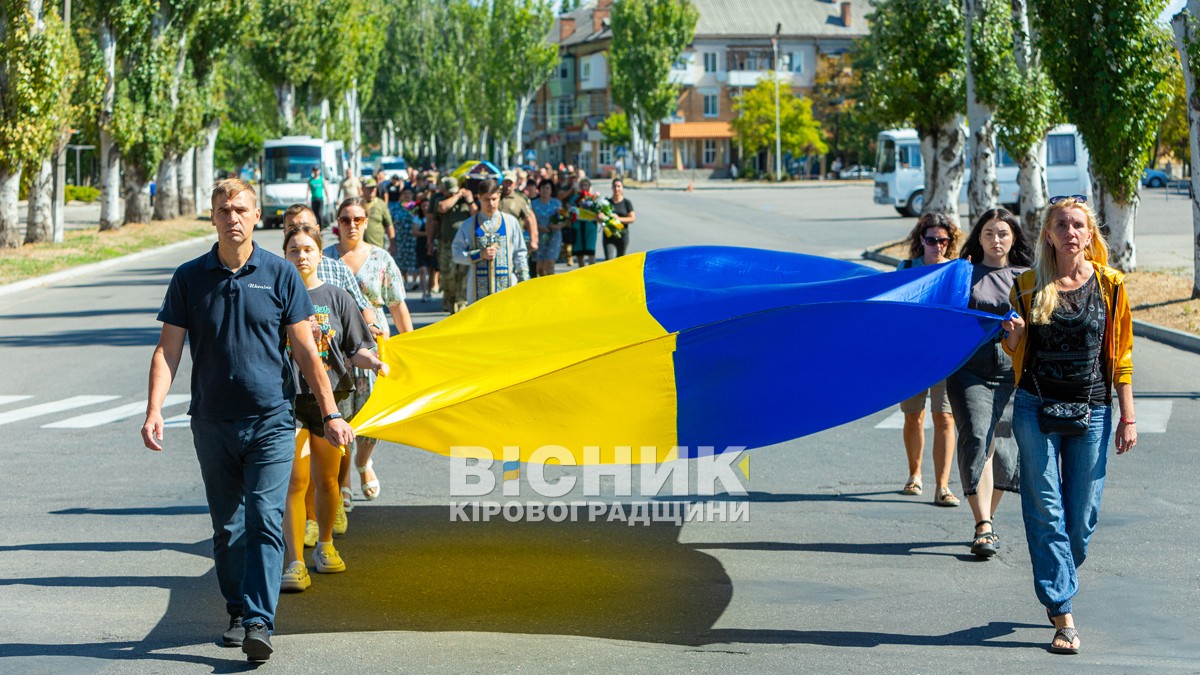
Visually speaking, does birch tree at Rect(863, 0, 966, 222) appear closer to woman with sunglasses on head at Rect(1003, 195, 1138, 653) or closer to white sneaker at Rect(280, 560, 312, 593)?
woman with sunglasses on head at Rect(1003, 195, 1138, 653)

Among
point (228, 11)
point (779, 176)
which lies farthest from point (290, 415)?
point (779, 176)

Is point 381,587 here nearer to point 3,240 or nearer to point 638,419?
point 638,419

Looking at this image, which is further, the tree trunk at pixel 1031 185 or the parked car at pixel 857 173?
the parked car at pixel 857 173

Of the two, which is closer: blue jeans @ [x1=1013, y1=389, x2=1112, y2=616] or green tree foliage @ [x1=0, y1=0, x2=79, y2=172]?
blue jeans @ [x1=1013, y1=389, x2=1112, y2=616]

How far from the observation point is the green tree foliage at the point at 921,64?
96.5 feet

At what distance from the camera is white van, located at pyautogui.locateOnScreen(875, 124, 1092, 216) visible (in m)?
43.1

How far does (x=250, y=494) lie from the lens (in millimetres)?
5996

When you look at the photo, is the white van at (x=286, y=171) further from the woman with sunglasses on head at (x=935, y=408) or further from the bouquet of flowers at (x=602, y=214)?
the woman with sunglasses on head at (x=935, y=408)

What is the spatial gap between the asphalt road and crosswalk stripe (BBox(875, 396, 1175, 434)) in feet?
0.73

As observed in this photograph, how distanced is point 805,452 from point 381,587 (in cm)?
458

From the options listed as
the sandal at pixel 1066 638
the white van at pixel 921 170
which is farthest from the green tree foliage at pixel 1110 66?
the white van at pixel 921 170

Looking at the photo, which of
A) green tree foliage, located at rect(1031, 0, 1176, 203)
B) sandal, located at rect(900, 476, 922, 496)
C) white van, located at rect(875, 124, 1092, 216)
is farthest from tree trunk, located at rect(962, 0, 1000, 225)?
sandal, located at rect(900, 476, 922, 496)

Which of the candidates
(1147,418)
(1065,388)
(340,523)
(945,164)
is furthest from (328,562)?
(945,164)

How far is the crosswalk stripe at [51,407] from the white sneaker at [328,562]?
624 centimetres
